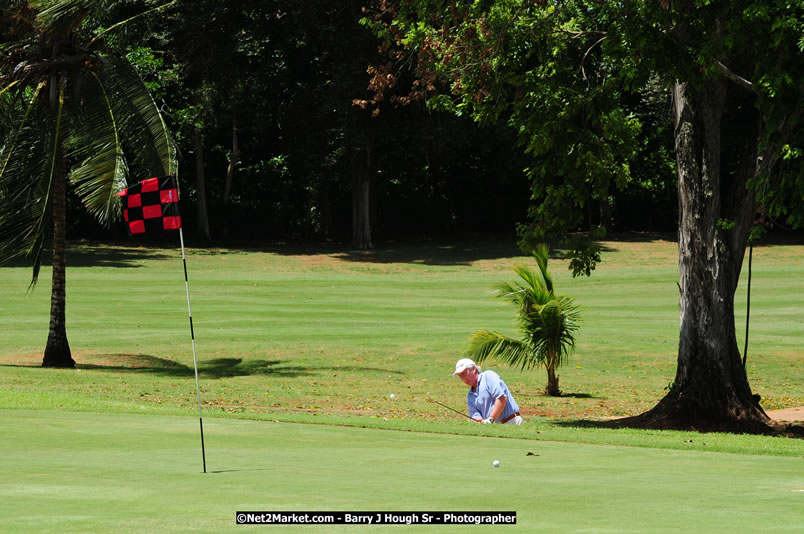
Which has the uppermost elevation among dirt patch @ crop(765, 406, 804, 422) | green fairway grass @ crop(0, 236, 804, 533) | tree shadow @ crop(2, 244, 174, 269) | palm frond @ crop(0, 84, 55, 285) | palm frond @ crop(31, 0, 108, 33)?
palm frond @ crop(31, 0, 108, 33)

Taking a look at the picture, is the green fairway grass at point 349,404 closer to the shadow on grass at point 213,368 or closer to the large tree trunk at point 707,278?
the shadow on grass at point 213,368

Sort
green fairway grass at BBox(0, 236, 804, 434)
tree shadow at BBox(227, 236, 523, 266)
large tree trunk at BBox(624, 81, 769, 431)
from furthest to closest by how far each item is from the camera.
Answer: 1. tree shadow at BBox(227, 236, 523, 266)
2. green fairway grass at BBox(0, 236, 804, 434)
3. large tree trunk at BBox(624, 81, 769, 431)

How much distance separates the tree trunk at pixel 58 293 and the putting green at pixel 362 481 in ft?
39.1

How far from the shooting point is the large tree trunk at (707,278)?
17.1m

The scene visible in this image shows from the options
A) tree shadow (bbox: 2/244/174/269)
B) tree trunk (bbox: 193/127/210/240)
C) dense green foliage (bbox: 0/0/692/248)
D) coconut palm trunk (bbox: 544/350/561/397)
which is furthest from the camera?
tree trunk (bbox: 193/127/210/240)

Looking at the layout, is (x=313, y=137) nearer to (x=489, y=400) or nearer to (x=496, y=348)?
(x=496, y=348)

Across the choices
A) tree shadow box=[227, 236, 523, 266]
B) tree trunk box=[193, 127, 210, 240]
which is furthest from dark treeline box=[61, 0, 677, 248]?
tree shadow box=[227, 236, 523, 266]

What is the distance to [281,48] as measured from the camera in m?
56.9

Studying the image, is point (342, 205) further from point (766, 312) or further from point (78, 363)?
point (78, 363)

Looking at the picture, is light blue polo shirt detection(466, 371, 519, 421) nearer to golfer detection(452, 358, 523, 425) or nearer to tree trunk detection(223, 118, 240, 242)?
golfer detection(452, 358, 523, 425)

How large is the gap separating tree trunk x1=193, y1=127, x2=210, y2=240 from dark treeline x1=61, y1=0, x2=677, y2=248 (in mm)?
76

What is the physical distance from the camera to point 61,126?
23.6 metres

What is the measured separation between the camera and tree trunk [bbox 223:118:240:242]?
189ft

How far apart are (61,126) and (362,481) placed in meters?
17.4
